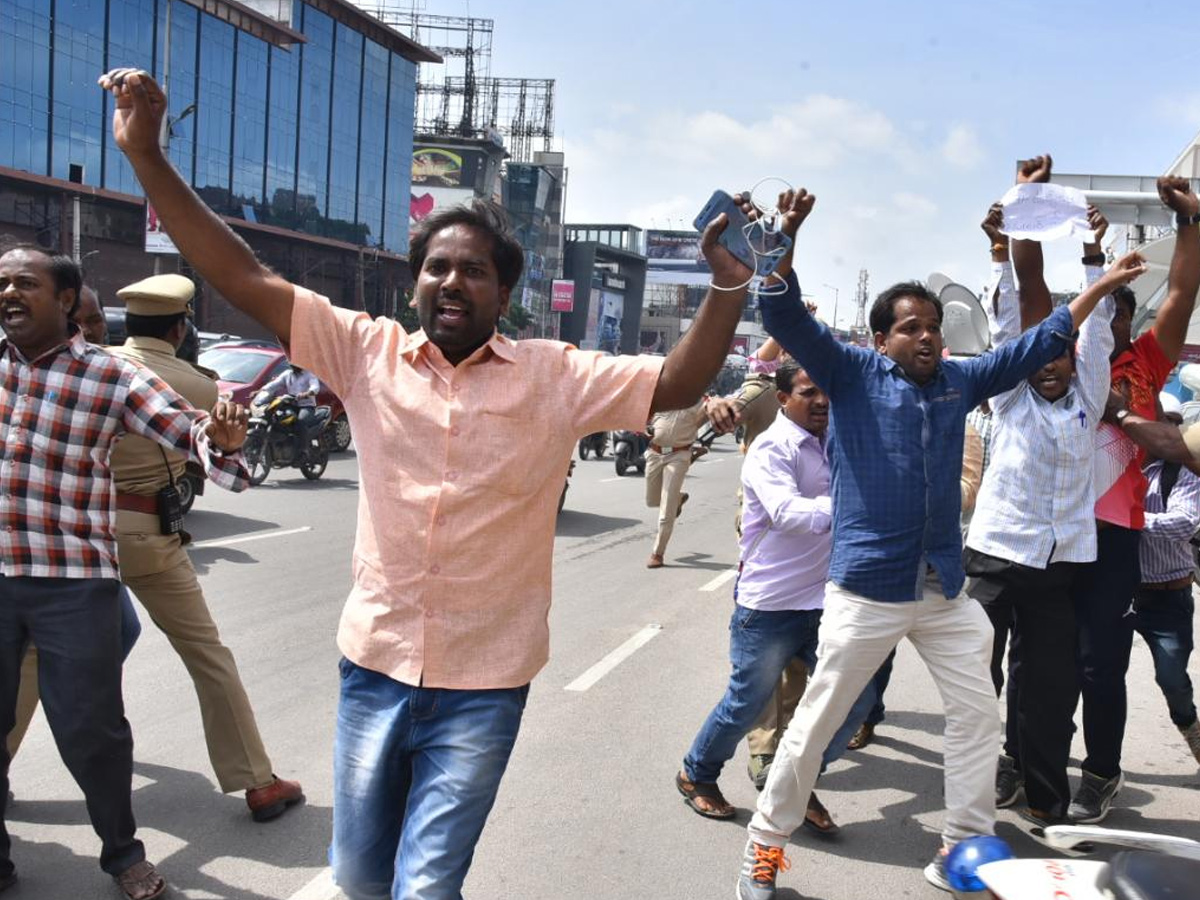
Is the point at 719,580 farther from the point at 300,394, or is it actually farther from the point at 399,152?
the point at 399,152

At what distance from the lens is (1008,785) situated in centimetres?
481

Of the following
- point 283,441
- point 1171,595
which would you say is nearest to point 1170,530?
point 1171,595

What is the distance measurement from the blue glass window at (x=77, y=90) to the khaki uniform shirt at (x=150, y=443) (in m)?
43.2

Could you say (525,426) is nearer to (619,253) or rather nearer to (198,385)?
(198,385)

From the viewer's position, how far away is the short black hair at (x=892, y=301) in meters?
3.91

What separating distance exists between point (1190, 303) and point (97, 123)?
153ft

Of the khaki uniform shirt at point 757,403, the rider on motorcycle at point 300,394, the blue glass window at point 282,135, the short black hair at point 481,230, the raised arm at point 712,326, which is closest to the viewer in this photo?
the raised arm at point 712,326

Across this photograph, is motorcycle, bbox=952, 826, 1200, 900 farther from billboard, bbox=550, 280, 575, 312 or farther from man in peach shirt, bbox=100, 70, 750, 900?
billboard, bbox=550, 280, 575, 312

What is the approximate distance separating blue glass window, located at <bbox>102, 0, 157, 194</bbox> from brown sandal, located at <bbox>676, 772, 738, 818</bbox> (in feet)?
148

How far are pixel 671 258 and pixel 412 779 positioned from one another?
11921 centimetres

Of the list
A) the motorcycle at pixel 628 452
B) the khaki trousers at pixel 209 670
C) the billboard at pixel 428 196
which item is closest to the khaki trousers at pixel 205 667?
the khaki trousers at pixel 209 670

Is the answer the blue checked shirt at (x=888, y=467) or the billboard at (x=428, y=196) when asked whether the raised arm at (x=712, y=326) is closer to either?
the blue checked shirt at (x=888, y=467)

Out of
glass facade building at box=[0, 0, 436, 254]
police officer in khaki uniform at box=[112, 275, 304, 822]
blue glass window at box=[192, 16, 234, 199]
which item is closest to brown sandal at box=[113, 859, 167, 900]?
police officer in khaki uniform at box=[112, 275, 304, 822]

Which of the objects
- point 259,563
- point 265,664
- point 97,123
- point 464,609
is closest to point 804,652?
point 464,609
